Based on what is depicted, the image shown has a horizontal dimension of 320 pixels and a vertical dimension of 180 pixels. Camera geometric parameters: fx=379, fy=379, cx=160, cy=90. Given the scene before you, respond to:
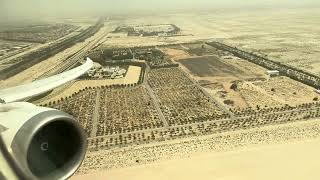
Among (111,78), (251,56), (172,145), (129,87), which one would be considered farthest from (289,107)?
(251,56)

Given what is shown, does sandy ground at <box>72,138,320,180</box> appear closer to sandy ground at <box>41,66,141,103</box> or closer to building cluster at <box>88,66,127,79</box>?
sandy ground at <box>41,66,141,103</box>

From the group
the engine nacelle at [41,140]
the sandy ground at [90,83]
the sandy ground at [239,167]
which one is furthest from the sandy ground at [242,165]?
the sandy ground at [90,83]

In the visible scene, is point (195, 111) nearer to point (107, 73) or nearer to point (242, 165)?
point (242, 165)

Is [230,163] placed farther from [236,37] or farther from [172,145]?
[236,37]

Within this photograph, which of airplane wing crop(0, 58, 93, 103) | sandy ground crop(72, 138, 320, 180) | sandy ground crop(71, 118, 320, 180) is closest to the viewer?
airplane wing crop(0, 58, 93, 103)

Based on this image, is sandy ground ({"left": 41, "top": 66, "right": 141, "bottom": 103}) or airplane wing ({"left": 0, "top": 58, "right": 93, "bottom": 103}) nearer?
airplane wing ({"left": 0, "top": 58, "right": 93, "bottom": 103})

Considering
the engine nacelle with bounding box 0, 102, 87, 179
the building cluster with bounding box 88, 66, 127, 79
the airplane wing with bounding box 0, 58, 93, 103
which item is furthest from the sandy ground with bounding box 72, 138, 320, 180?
the building cluster with bounding box 88, 66, 127, 79
